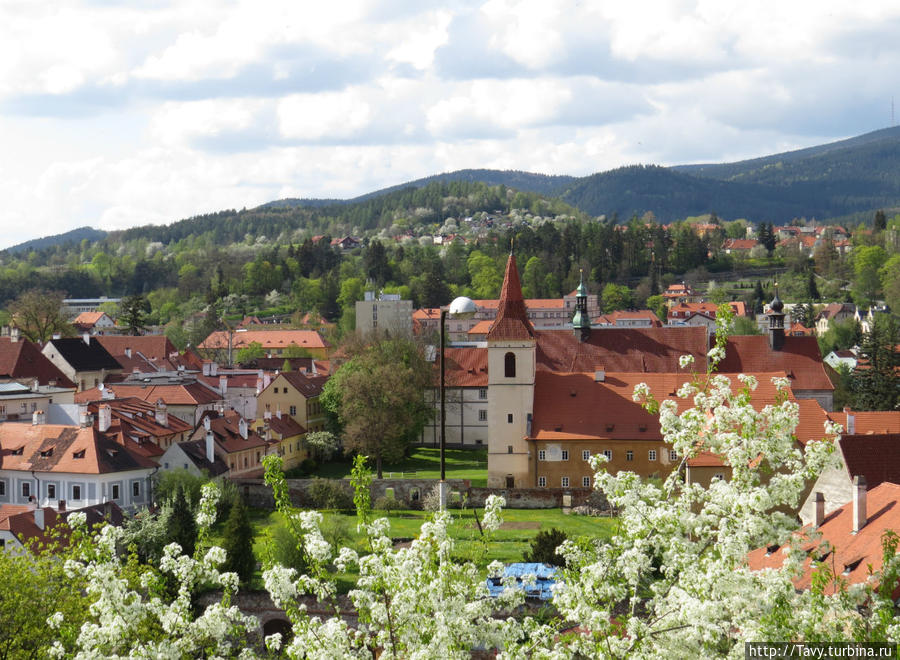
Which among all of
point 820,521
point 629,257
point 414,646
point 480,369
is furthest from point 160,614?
point 629,257

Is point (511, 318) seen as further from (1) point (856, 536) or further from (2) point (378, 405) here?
(1) point (856, 536)

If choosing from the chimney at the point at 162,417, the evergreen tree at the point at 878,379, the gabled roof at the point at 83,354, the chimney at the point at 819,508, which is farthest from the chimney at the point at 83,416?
the evergreen tree at the point at 878,379

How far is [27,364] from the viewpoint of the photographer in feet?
226

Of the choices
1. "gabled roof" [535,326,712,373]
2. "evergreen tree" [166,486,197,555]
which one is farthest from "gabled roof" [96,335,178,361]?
"evergreen tree" [166,486,197,555]

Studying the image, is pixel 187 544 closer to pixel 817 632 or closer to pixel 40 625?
pixel 40 625

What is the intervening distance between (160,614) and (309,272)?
152 meters

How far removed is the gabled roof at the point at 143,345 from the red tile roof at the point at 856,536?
210 feet

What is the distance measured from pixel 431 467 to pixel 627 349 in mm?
14814

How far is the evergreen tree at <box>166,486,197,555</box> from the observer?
37656mm

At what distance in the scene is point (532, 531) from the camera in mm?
44438

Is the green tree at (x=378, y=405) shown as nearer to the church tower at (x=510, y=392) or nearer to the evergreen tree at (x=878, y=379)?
the church tower at (x=510, y=392)

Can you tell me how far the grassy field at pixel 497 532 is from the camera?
39.5 m

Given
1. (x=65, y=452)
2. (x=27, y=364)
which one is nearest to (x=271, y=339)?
(x=27, y=364)

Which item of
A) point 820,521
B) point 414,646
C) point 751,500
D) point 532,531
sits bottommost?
point 532,531
